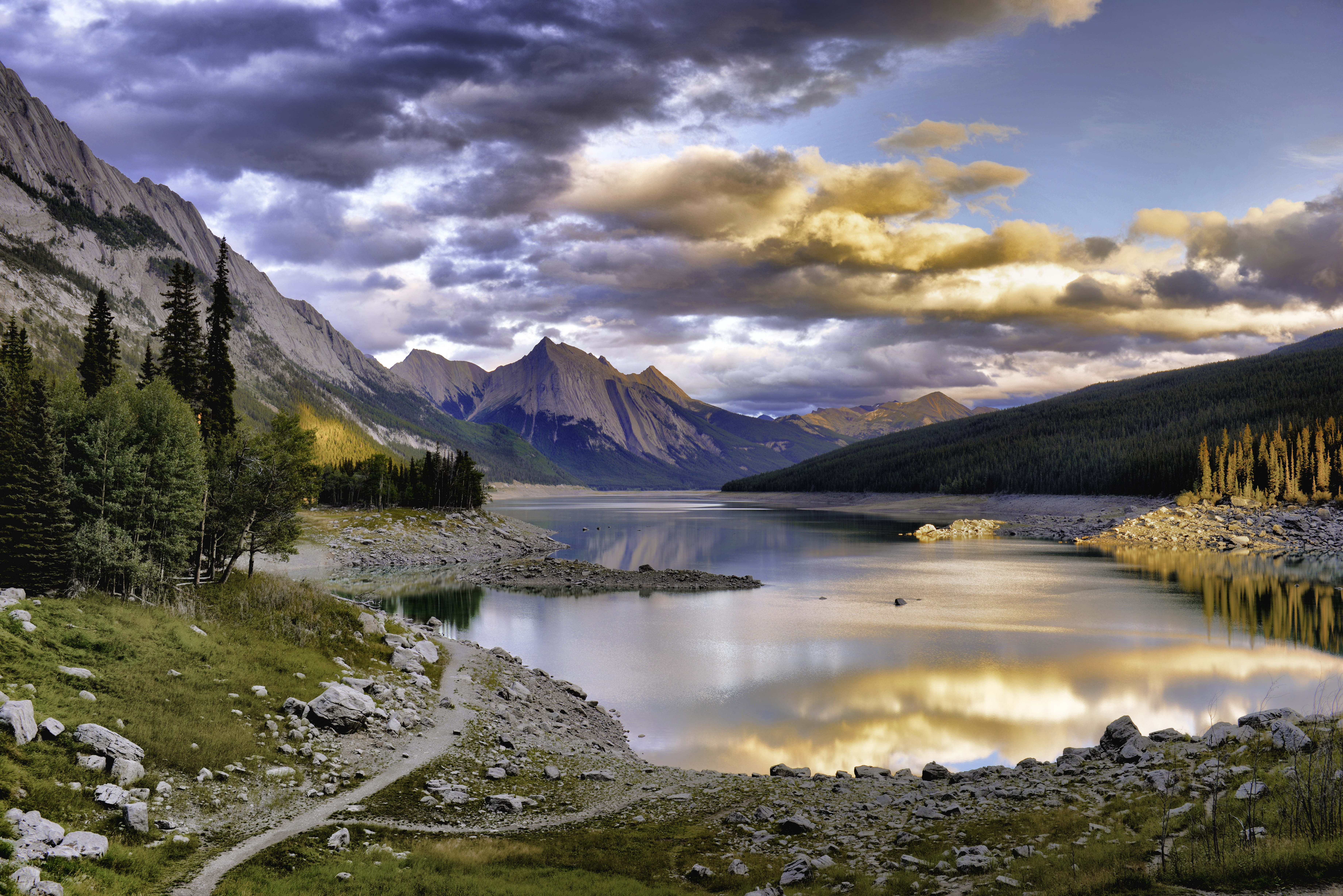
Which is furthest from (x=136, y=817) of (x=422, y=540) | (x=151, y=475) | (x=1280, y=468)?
(x=1280, y=468)

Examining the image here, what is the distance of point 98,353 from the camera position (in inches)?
2041

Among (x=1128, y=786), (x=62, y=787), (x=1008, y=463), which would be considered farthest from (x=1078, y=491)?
(x=62, y=787)

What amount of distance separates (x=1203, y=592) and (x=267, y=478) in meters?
72.2

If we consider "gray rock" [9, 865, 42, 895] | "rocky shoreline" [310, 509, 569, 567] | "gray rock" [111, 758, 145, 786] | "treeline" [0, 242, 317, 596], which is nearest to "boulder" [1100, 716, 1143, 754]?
"gray rock" [9, 865, 42, 895]

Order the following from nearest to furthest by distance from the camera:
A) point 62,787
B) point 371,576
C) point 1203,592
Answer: point 62,787, point 1203,592, point 371,576

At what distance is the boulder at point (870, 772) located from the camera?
72.0ft

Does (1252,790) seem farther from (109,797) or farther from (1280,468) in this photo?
(1280,468)

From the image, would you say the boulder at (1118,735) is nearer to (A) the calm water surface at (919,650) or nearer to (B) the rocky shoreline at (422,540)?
(A) the calm water surface at (919,650)

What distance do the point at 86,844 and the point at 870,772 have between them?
65.8 feet

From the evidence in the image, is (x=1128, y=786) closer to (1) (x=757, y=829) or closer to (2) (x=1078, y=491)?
(1) (x=757, y=829)

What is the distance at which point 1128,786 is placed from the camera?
16.2 metres

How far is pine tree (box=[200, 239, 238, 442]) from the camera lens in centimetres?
4741

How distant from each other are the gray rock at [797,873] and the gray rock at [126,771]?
1301 cm

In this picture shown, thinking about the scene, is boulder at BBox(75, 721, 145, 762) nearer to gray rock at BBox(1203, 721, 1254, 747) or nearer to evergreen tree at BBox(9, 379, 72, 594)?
evergreen tree at BBox(9, 379, 72, 594)
